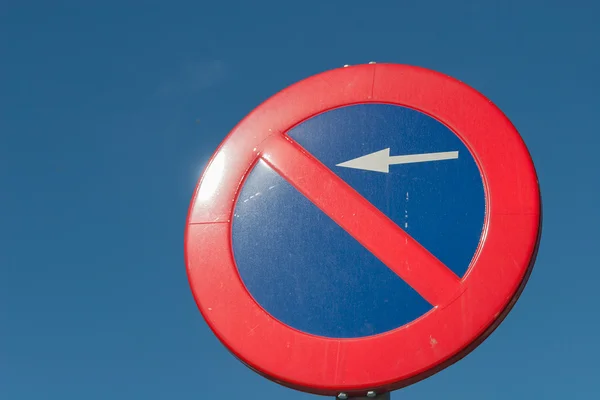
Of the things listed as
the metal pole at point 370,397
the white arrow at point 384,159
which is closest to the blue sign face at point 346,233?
the white arrow at point 384,159

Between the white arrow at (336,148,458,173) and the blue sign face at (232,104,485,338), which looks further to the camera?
the white arrow at (336,148,458,173)

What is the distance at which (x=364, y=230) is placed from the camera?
7.58 ft

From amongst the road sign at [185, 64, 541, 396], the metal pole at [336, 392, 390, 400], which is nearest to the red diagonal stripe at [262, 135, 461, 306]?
the road sign at [185, 64, 541, 396]

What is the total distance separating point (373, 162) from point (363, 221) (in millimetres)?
215

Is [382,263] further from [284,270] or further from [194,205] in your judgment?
[194,205]

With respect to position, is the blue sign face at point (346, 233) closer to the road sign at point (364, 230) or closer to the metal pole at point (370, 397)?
the road sign at point (364, 230)

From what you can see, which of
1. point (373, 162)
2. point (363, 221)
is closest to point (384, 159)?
point (373, 162)

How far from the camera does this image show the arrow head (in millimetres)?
2416

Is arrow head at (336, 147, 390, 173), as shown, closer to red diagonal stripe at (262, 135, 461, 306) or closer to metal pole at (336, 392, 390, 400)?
red diagonal stripe at (262, 135, 461, 306)

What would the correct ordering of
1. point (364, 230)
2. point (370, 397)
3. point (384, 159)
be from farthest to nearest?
point (384, 159)
point (364, 230)
point (370, 397)

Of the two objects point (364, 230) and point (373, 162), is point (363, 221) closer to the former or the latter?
point (364, 230)

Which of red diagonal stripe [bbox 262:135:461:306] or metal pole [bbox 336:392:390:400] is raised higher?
red diagonal stripe [bbox 262:135:461:306]

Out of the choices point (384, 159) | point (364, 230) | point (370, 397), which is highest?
point (384, 159)

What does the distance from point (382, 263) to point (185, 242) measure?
0.65 metres
